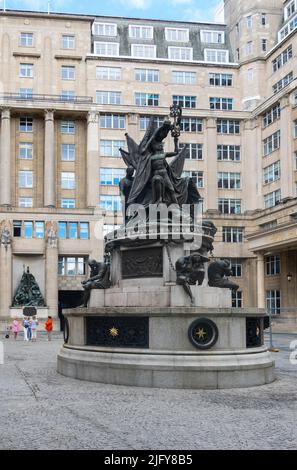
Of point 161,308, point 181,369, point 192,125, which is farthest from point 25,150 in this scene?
point 181,369

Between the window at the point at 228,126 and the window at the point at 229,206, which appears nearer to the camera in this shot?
the window at the point at 229,206

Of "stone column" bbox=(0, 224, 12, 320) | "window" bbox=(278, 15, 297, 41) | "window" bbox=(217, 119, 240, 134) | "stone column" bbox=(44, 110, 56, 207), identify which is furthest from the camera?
"window" bbox=(217, 119, 240, 134)

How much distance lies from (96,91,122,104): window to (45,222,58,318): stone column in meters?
16.7

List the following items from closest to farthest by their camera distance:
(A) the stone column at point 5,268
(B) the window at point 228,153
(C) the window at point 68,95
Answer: (A) the stone column at point 5,268, (C) the window at point 68,95, (B) the window at point 228,153

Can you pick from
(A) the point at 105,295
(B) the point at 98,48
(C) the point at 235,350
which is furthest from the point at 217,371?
(B) the point at 98,48

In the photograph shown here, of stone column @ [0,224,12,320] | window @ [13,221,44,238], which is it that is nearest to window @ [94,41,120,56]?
window @ [13,221,44,238]

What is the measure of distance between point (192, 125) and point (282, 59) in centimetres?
1264

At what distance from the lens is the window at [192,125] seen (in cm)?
7381

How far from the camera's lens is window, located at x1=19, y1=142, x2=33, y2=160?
236 ft

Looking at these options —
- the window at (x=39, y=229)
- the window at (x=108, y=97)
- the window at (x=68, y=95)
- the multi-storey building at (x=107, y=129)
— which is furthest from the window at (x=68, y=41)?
the window at (x=39, y=229)

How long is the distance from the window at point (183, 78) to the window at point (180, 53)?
12.2 ft

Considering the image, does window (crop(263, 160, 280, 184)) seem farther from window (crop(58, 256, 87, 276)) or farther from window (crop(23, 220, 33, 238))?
window (crop(23, 220, 33, 238))

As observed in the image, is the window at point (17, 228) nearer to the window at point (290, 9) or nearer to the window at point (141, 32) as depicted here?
the window at point (141, 32)

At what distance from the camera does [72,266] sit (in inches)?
2751
